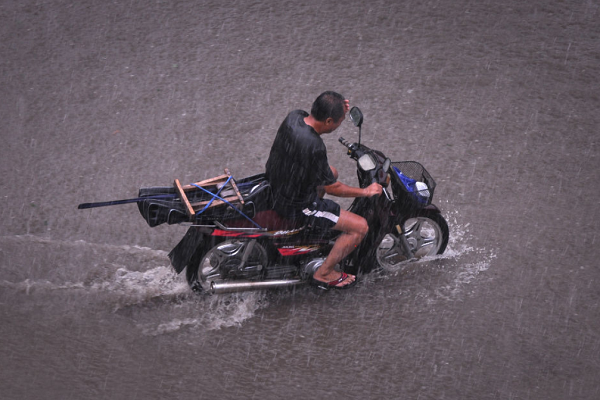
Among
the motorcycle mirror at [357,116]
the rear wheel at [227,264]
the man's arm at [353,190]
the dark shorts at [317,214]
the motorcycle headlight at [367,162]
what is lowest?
the rear wheel at [227,264]

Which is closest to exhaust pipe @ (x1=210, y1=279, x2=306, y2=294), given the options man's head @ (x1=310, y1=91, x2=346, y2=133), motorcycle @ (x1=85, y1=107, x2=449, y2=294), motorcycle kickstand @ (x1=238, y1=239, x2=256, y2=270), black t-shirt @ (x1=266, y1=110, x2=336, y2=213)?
motorcycle @ (x1=85, y1=107, x2=449, y2=294)

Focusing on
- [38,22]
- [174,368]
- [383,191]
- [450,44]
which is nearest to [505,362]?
[383,191]

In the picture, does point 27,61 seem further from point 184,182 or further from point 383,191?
point 383,191

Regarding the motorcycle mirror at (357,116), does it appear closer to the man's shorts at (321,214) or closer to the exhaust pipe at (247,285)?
the man's shorts at (321,214)

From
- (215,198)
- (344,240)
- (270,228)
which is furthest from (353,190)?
(215,198)

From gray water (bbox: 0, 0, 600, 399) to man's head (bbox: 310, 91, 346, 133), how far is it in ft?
5.13

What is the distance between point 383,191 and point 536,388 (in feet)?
5.76

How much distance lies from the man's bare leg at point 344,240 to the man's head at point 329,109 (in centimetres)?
79

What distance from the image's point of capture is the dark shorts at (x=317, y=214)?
15.6 ft

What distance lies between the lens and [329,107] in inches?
174

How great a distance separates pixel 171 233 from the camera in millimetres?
5918

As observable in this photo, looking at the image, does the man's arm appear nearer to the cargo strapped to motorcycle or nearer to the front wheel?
the cargo strapped to motorcycle

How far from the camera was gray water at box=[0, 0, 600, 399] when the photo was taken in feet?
15.3

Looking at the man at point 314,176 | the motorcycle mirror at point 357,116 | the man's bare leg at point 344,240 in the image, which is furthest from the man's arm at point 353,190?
the motorcycle mirror at point 357,116
